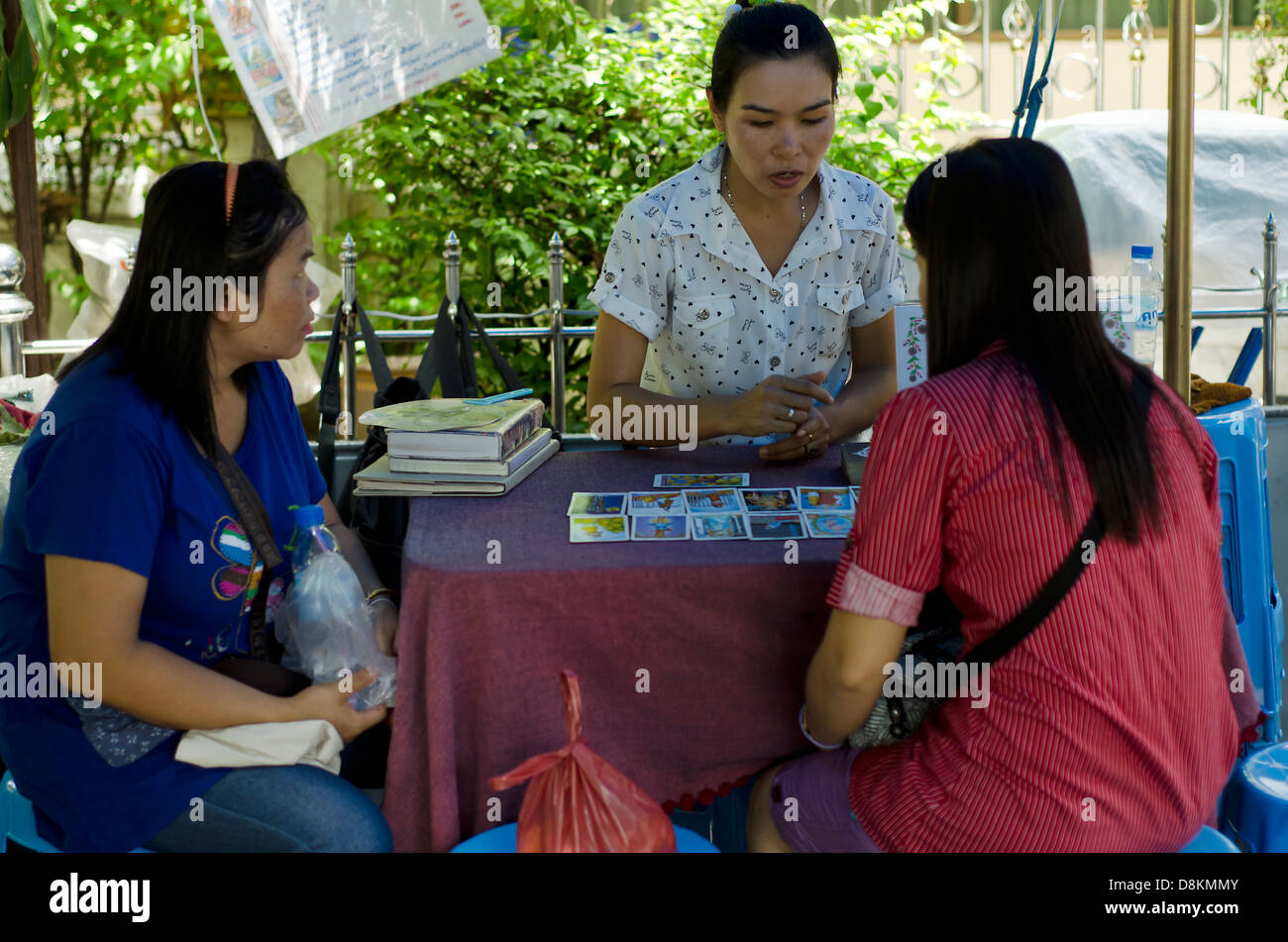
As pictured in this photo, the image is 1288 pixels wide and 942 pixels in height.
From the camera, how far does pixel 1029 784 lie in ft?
5.32

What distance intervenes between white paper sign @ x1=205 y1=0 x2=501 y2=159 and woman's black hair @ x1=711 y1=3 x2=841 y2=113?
1.41m

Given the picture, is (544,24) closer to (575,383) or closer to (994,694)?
(575,383)

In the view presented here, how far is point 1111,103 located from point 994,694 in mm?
5791

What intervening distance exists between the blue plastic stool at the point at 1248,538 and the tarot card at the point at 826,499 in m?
0.78

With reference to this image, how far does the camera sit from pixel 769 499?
85.9 inches

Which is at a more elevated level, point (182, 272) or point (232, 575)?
point (182, 272)

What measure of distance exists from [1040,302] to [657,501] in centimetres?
78

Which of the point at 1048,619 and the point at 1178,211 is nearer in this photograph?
the point at 1048,619

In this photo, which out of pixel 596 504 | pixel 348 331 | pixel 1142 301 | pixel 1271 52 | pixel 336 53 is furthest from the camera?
pixel 1271 52

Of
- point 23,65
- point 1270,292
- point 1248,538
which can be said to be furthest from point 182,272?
point 1270,292

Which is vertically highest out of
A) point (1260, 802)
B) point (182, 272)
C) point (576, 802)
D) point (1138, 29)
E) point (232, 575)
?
point (1138, 29)

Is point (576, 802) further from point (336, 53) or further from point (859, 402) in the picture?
point (336, 53)

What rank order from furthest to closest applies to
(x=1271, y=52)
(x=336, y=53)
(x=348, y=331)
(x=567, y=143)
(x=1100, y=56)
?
(x=1271, y=52), (x=1100, y=56), (x=567, y=143), (x=336, y=53), (x=348, y=331)

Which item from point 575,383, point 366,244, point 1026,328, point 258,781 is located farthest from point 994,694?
point 366,244
